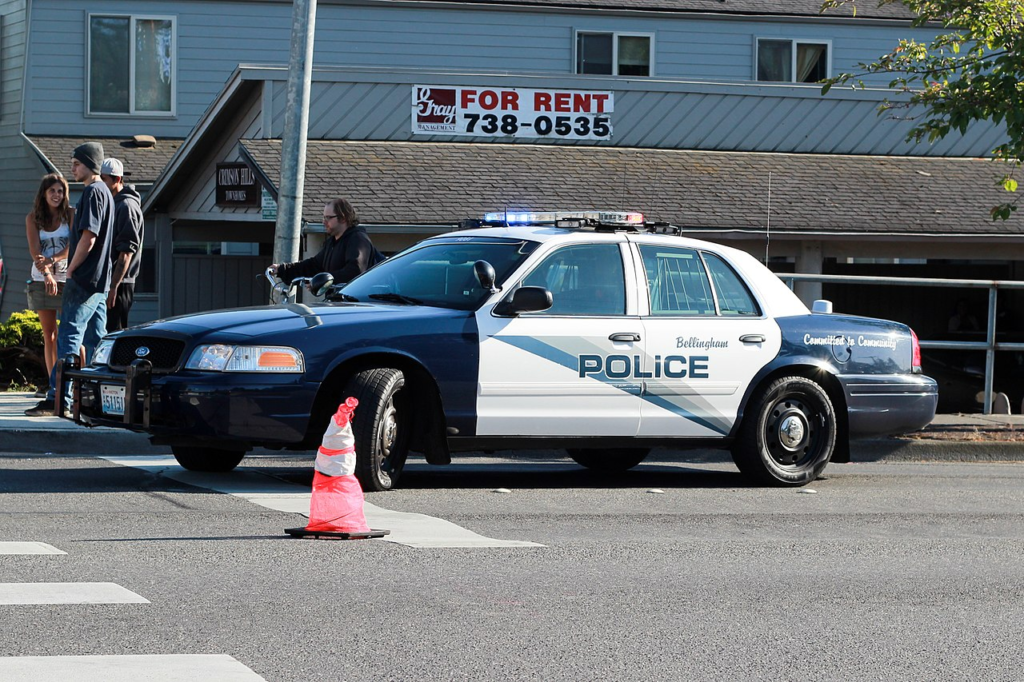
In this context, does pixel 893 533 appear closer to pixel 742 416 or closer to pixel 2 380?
pixel 742 416

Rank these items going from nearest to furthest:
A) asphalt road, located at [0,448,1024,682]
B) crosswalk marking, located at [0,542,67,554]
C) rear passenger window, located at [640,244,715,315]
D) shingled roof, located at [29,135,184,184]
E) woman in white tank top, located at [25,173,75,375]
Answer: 1. asphalt road, located at [0,448,1024,682]
2. crosswalk marking, located at [0,542,67,554]
3. rear passenger window, located at [640,244,715,315]
4. woman in white tank top, located at [25,173,75,375]
5. shingled roof, located at [29,135,184,184]

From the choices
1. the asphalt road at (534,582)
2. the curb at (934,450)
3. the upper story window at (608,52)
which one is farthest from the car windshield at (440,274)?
the upper story window at (608,52)

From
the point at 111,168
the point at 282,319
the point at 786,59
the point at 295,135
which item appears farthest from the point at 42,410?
the point at 786,59

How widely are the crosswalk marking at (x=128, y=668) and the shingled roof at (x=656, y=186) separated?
Answer: 1117 cm

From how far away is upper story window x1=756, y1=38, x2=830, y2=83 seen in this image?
24.2 meters

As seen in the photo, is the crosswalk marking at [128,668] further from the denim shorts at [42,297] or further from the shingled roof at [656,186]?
the shingled roof at [656,186]

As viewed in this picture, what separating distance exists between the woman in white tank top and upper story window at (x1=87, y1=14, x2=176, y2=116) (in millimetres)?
10314

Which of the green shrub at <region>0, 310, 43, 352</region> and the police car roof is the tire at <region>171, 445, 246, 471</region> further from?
the green shrub at <region>0, 310, 43, 352</region>

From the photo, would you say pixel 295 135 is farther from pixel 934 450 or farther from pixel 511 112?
pixel 511 112

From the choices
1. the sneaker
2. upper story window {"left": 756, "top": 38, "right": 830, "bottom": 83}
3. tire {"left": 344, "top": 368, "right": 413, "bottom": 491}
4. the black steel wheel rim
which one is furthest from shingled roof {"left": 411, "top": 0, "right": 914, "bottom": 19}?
tire {"left": 344, "top": 368, "right": 413, "bottom": 491}

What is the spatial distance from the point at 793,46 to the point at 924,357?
24.8 feet

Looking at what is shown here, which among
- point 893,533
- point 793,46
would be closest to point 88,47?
point 793,46

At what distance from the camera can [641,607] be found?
6.12 m

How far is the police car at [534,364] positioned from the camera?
8.81 metres
